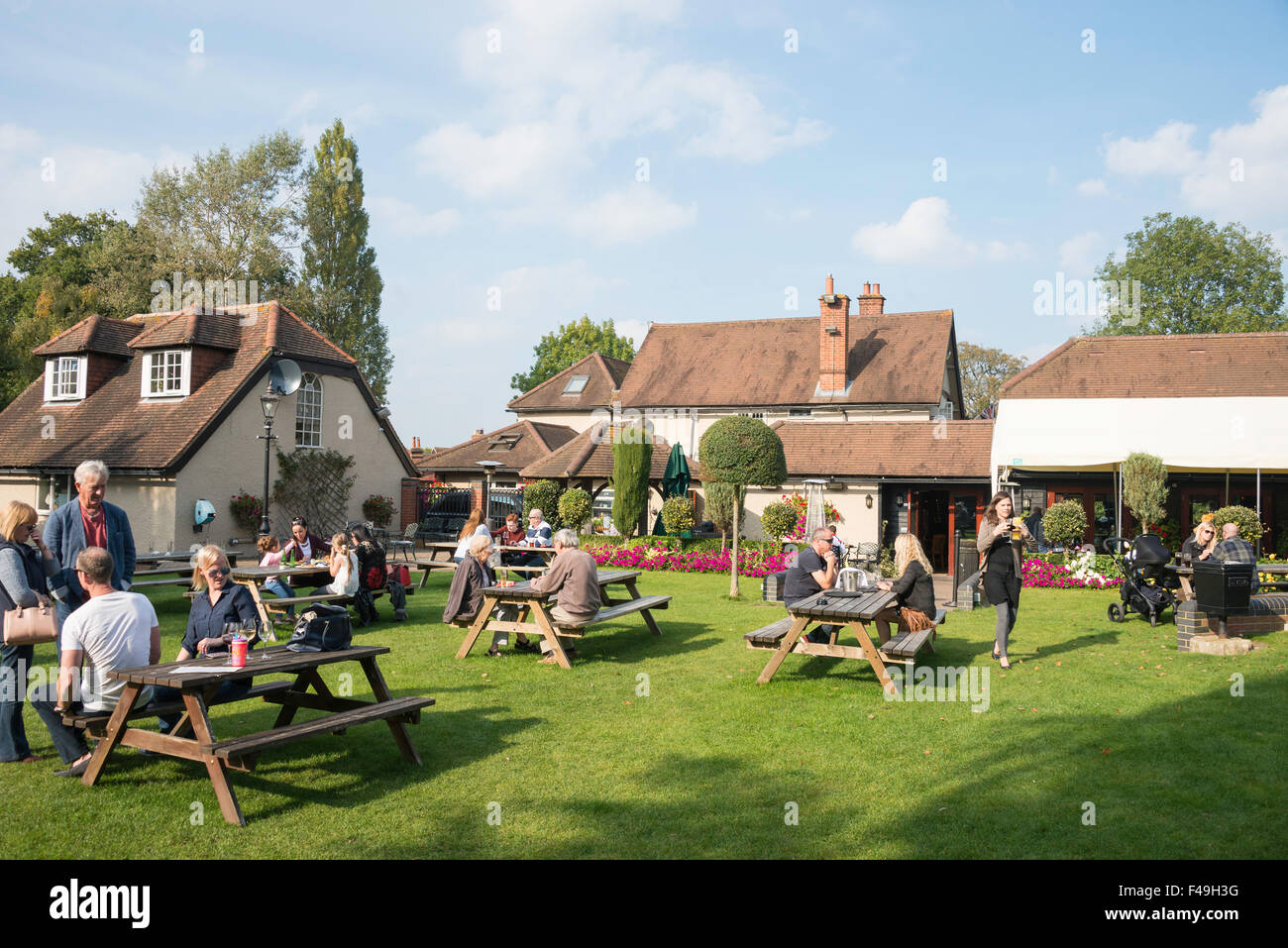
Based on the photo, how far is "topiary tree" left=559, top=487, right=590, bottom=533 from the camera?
2456cm

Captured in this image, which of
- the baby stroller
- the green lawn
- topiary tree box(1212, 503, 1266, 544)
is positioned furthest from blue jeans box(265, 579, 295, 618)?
topiary tree box(1212, 503, 1266, 544)

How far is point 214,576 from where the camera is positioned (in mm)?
6379

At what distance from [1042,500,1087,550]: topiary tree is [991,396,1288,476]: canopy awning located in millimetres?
1301

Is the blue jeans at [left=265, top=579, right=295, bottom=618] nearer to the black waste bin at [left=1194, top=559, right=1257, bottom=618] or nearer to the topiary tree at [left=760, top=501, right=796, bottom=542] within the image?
the black waste bin at [left=1194, top=559, right=1257, bottom=618]

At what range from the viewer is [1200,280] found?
50.2 m

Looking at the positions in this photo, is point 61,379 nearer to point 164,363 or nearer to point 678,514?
point 164,363

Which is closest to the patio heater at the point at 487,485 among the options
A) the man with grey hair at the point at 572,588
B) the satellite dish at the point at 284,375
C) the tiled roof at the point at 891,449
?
the satellite dish at the point at 284,375

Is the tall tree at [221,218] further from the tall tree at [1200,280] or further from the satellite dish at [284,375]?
the tall tree at [1200,280]

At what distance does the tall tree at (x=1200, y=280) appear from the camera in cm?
4844

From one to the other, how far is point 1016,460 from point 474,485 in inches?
777

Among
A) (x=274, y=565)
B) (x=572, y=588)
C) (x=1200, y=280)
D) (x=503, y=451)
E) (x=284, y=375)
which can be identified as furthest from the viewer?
(x=1200, y=280)

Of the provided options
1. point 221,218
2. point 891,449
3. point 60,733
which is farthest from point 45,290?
point 60,733

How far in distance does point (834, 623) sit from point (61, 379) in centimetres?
2523
